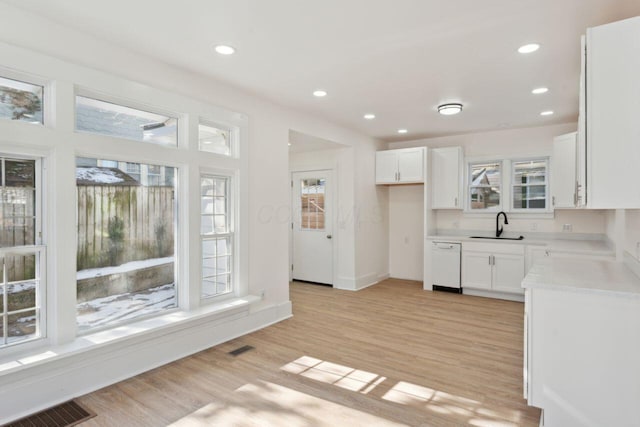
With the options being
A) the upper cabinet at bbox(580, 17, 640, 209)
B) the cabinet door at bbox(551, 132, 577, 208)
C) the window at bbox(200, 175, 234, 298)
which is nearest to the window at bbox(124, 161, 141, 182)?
the window at bbox(200, 175, 234, 298)

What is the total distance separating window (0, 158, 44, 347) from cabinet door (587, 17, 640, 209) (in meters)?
3.46

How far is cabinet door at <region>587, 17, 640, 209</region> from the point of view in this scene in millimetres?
1853

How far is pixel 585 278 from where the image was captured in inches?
94.0

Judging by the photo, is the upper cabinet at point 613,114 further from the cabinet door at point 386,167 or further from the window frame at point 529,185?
the cabinet door at point 386,167

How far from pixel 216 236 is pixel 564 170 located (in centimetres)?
443

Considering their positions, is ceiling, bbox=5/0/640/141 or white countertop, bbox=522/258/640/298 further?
ceiling, bbox=5/0/640/141

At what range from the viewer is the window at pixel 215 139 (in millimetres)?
3742

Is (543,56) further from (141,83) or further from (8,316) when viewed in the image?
(8,316)

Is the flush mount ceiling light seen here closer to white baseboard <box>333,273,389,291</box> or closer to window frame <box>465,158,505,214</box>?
window frame <box>465,158,505,214</box>

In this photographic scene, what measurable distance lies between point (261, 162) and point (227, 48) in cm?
151

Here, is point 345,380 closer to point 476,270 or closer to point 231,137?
point 231,137

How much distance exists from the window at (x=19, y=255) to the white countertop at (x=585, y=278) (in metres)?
3.24

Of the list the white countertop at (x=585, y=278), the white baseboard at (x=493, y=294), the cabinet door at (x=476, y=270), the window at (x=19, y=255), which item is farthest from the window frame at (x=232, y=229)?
the white baseboard at (x=493, y=294)

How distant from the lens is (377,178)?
6.56 meters
